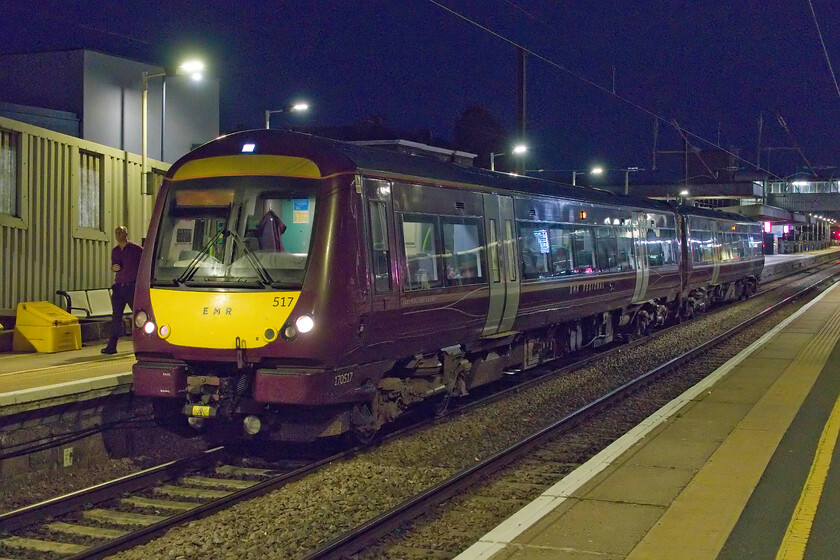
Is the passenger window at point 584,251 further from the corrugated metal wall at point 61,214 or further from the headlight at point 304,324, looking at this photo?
the corrugated metal wall at point 61,214

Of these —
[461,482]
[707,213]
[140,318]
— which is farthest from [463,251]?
[707,213]

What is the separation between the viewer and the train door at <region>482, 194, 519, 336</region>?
11.2 m

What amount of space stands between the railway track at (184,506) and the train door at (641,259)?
901 cm

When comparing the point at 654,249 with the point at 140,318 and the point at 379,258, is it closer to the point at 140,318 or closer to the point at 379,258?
the point at 379,258

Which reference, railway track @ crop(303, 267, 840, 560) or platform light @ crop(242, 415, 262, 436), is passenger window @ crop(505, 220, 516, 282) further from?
platform light @ crop(242, 415, 262, 436)

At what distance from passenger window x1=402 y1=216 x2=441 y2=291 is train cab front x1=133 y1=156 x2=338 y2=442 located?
1.37 meters

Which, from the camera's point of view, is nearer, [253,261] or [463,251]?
[253,261]

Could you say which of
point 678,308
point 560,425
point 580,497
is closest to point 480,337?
point 560,425

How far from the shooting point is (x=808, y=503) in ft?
21.2

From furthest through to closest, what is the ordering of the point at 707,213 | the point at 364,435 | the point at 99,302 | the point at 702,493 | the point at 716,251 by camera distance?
1. the point at 716,251
2. the point at 707,213
3. the point at 99,302
4. the point at 364,435
5. the point at 702,493

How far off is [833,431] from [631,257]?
27.1 feet

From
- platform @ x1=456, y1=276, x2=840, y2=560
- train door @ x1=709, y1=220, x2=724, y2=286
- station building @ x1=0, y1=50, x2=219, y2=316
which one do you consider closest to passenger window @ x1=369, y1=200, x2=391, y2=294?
platform @ x1=456, y1=276, x2=840, y2=560

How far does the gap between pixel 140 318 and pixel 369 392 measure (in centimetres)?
229

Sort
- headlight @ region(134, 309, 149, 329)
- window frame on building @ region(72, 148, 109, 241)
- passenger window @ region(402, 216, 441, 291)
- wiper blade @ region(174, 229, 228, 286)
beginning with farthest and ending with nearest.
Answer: window frame on building @ region(72, 148, 109, 241)
passenger window @ region(402, 216, 441, 291)
headlight @ region(134, 309, 149, 329)
wiper blade @ region(174, 229, 228, 286)
